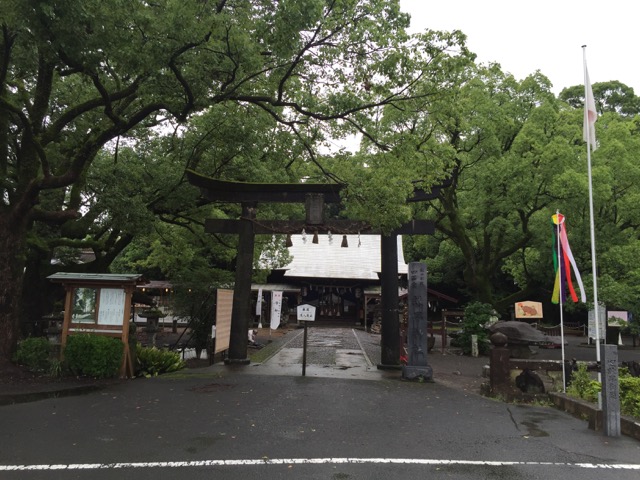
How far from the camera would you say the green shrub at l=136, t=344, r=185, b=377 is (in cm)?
1109

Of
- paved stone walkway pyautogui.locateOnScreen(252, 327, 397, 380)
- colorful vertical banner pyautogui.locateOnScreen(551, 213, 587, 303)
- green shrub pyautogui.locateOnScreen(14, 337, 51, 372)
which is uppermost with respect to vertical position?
colorful vertical banner pyautogui.locateOnScreen(551, 213, 587, 303)

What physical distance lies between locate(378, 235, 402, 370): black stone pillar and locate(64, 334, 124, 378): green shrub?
21.8ft

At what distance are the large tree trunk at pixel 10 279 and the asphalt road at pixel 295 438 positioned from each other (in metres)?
2.68

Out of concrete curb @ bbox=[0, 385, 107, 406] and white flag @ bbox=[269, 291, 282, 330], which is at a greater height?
white flag @ bbox=[269, 291, 282, 330]

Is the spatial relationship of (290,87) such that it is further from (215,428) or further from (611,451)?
(611,451)

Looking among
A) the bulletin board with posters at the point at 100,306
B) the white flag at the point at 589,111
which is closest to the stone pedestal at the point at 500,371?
the white flag at the point at 589,111

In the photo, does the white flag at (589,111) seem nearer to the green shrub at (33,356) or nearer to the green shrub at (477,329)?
the green shrub at (477,329)

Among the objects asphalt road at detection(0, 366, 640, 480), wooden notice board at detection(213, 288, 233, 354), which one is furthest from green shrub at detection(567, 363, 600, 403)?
wooden notice board at detection(213, 288, 233, 354)

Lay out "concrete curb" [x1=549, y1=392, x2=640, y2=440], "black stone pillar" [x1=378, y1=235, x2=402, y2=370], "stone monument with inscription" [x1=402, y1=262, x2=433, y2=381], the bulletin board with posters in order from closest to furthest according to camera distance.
→ "concrete curb" [x1=549, y1=392, x2=640, y2=440] → the bulletin board with posters → "stone monument with inscription" [x1=402, y1=262, x2=433, y2=381] → "black stone pillar" [x1=378, y1=235, x2=402, y2=370]

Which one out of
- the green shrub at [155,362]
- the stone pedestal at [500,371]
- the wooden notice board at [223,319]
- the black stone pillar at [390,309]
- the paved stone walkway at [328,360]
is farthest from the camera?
the black stone pillar at [390,309]

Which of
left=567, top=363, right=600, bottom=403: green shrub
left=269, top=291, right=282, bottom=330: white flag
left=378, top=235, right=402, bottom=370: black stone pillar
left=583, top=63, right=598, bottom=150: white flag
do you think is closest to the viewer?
left=567, top=363, right=600, bottom=403: green shrub

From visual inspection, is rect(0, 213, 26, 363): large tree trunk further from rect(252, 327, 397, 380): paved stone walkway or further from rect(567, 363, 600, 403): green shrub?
rect(567, 363, 600, 403): green shrub

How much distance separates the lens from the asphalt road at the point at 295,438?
16.3ft

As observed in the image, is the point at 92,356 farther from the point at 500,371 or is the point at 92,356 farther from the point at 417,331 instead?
the point at 500,371
